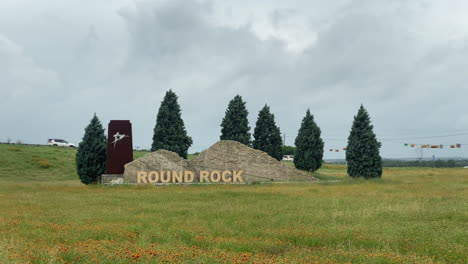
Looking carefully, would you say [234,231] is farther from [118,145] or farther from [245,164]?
[245,164]

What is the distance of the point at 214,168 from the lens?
43.3m

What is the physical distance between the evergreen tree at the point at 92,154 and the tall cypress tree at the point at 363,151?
87.0 feet

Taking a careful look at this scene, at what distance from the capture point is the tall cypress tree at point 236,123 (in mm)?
53500

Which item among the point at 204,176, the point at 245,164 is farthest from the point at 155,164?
the point at 245,164

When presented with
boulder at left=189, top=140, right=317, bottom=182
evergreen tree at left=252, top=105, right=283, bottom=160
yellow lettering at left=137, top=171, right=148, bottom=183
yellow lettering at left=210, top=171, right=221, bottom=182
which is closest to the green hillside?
yellow lettering at left=137, top=171, right=148, bottom=183

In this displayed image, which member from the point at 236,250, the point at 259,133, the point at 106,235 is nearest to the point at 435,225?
the point at 236,250

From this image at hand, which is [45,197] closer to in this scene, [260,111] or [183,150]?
[183,150]

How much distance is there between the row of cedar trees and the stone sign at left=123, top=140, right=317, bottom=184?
4.99m

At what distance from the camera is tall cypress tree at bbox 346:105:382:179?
4612cm

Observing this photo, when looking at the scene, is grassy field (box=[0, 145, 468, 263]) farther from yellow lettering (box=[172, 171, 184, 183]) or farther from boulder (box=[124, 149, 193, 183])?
yellow lettering (box=[172, 171, 184, 183])

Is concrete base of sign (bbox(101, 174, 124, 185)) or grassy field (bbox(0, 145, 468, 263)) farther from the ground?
concrete base of sign (bbox(101, 174, 124, 185))

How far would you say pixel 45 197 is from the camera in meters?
27.3

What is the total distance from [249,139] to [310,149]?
8044mm

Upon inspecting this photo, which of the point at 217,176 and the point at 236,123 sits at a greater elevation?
the point at 236,123
